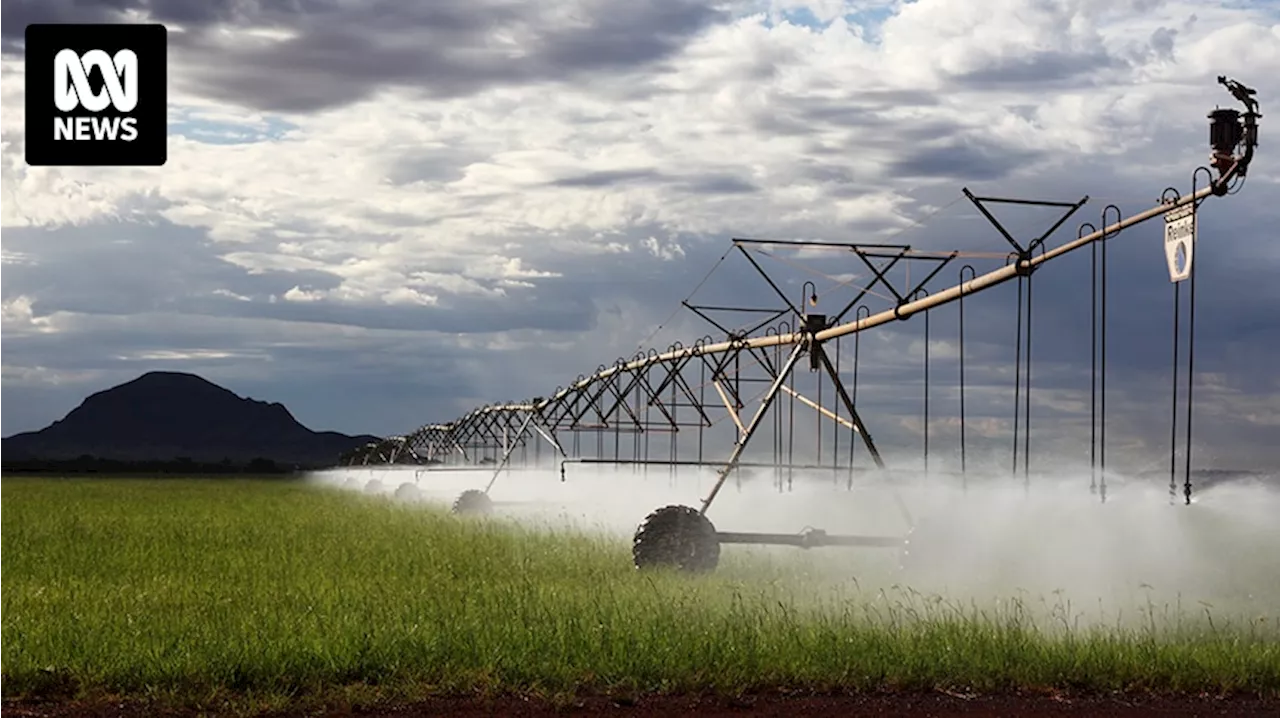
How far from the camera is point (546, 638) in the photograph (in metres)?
15.2

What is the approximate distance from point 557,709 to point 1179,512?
11257mm

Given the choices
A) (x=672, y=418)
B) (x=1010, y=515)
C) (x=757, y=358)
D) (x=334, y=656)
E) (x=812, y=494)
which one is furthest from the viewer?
(x=672, y=418)

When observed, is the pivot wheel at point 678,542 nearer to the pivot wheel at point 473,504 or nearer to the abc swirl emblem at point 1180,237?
the abc swirl emblem at point 1180,237

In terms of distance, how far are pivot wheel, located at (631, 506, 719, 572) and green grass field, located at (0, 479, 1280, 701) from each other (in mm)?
408

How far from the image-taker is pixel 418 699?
13195 millimetres

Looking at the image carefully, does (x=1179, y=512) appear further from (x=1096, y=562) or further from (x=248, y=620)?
(x=248, y=620)

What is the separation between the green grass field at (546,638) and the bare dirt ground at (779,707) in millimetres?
365

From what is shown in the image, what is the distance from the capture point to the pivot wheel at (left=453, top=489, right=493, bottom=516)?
1762 inches

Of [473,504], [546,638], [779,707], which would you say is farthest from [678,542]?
[473,504]

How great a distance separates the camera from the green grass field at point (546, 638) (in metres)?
13.9

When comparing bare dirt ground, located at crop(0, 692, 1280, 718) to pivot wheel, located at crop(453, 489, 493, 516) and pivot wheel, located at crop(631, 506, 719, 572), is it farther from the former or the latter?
pivot wheel, located at crop(453, 489, 493, 516)

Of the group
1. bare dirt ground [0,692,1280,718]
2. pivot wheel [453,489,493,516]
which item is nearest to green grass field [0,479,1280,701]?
bare dirt ground [0,692,1280,718]

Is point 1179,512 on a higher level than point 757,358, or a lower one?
lower

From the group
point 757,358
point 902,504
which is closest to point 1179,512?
point 902,504
